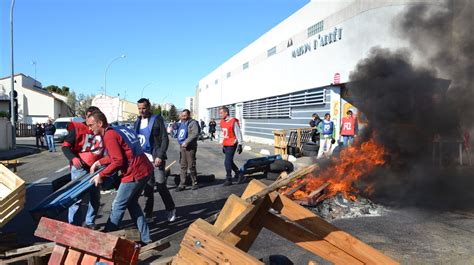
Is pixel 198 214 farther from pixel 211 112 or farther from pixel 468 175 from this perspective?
pixel 211 112

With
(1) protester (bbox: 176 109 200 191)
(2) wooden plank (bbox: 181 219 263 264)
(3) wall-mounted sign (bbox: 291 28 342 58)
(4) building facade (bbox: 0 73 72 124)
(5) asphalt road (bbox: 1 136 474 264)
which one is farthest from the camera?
(4) building facade (bbox: 0 73 72 124)

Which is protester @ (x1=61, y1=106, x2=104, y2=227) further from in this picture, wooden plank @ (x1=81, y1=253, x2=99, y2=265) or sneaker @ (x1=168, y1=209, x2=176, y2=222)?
wooden plank @ (x1=81, y1=253, x2=99, y2=265)

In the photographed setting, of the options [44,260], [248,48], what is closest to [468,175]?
[44,260]

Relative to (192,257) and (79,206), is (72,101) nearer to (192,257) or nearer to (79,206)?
(79,206)

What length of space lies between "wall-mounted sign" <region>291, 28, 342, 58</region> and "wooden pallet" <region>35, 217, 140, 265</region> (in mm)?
15836

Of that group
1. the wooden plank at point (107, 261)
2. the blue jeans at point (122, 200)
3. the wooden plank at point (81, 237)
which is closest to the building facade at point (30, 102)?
the blue jeans at point (122, 200)

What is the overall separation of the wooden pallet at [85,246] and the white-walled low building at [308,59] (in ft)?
31.8

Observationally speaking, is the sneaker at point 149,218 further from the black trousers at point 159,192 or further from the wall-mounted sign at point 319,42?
the wall-mounted sign at point 319,42

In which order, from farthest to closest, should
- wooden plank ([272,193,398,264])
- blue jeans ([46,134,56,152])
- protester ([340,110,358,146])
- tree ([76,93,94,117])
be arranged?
1. tree ([76,93,94,117])
2. blue jeans ([46,134,56,152])
3. protester ([340,110,358,146])
4. wooden plank ([272,193,398,264])

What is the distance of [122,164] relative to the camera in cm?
454

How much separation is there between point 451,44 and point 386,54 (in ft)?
4.83

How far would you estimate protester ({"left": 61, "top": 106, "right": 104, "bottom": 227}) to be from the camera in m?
5.31

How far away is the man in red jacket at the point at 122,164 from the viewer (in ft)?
14.8

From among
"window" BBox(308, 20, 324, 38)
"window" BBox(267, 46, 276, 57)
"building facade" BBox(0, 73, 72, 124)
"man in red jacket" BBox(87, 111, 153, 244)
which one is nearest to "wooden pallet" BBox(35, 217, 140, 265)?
"man in red jacket" BBox(87, 111, 153, 244)
